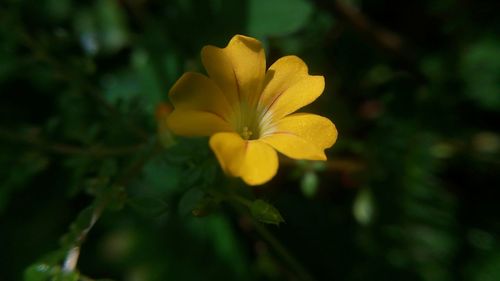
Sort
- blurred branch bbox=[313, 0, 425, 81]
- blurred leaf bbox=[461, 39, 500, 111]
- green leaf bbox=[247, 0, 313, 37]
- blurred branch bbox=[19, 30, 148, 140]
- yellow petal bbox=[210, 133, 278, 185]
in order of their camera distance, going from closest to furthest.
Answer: yellow petal bbox=[210, 133, 278, 185] → blurred branch bbox=[19, 30, 148, 140] → green leaf bbox=[247, 0, 313, 37] → blurred leaf bbox=[461, 39, 500, 111] → blurred branch bbox=[313, 0, 425, 81]

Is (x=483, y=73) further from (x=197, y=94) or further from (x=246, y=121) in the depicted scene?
(x=197, y=94)

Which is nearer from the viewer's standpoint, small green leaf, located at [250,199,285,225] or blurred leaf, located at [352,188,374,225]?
small green leaf, located at [250,199,285,225]

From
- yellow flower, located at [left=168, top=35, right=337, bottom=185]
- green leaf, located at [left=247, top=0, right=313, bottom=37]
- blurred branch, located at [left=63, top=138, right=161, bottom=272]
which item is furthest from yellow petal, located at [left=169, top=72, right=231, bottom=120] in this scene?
green leaf, located at [left=247, top=0, right=313, bottom=37]

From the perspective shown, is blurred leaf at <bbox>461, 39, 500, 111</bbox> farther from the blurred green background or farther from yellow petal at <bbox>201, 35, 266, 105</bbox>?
yellow petal at <bbox>201, 35, 266, 105</bbox>

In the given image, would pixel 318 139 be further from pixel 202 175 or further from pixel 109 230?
pixel 109 230

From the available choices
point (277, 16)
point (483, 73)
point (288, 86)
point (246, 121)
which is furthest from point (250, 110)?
point (483, 73)

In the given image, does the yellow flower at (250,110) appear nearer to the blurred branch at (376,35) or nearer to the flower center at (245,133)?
the flower center at (245,133)
